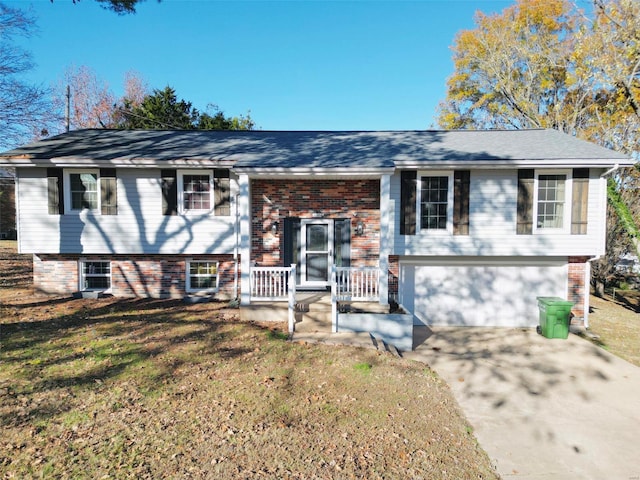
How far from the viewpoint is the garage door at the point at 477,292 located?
984cm

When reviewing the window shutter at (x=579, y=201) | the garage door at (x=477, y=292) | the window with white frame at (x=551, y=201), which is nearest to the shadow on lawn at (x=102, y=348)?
the garage door at (x=477, y=292)

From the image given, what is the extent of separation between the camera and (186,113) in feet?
76.0

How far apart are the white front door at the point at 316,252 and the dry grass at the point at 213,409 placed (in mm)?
2820

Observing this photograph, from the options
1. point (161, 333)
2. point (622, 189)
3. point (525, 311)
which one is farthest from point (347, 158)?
point (622, 189)

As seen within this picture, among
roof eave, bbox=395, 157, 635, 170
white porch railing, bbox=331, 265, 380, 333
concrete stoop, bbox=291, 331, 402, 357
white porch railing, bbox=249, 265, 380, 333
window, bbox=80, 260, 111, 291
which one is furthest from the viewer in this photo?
window, bbox=80, 260, 111, 291

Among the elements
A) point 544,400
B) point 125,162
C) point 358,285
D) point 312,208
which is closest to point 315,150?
point 312,208

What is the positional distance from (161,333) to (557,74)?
23727 millimetres

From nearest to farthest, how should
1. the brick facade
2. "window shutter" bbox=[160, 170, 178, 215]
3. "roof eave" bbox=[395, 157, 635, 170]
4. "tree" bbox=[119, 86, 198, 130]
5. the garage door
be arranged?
"roof eave" bbox=[395, 157, 635, 170] < "window shutter" bbox=[160, 170, 178, 215] < the garage door < the brick facade < "tree" bbox=[119, 86, 198, 130]

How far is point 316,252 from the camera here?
9.88 meters

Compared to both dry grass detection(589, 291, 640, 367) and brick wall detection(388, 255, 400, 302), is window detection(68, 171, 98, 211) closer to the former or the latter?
brick wall detection(388, 255, 400, 302)

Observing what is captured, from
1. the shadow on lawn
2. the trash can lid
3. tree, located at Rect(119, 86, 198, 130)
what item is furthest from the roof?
tree, located at Rect(119, 86, 198, 130)

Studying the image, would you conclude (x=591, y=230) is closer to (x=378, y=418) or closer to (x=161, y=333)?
(x=378, y=418)

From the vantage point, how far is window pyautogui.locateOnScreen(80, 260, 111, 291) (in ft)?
33.1

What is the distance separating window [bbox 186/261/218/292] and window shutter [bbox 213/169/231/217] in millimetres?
1658
